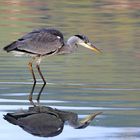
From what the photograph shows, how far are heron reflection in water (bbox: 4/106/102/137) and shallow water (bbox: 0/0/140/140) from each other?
0.13 m

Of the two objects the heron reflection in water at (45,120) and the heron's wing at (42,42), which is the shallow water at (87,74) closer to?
the heron reflection in water at (45,120)

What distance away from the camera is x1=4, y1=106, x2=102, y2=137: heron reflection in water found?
1034 cm

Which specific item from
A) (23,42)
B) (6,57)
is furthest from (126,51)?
(23,42)

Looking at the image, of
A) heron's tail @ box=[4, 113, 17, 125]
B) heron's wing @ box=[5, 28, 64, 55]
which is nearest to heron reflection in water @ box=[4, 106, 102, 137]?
Result: heron's tail @ box=[4, 113, 17, 125]

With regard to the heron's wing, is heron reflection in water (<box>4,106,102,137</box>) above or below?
above

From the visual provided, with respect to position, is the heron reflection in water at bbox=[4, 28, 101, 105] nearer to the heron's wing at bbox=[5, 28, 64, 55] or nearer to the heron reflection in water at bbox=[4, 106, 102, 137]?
the heron's wing at bbox=[5, 28, 64, 55]

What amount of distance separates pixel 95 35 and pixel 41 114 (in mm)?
8759

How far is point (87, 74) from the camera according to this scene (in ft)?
47.5

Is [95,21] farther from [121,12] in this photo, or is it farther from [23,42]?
[23,42]

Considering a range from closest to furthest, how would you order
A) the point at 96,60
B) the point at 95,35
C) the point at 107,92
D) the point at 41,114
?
the point at 41,114, the point at 107,92, the point at 96,60, the point at 95,35

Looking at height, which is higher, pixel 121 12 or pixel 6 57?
pixel 6 57

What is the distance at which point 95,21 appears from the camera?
23.0m

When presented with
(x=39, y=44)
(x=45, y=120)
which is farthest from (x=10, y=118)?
(x=39, y=44)

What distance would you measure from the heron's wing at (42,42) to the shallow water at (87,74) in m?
0.54
